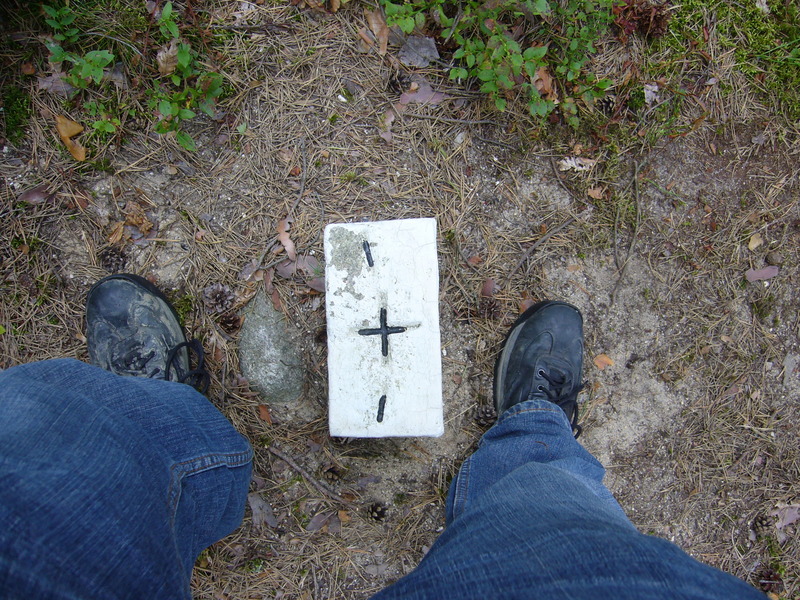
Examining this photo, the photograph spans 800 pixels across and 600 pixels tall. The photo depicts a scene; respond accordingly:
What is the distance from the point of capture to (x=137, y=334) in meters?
2.36

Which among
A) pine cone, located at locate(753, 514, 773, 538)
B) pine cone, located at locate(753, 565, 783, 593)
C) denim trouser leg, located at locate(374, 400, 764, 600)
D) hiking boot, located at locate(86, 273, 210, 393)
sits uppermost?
hiking boot, located at locate(86, 273, 210, 393)

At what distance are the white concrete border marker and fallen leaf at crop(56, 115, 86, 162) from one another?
4.80ft

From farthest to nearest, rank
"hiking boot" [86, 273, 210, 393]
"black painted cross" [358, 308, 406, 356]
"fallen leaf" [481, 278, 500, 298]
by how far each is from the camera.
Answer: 1. "fallen leaf" [481, 278, 500, 298]
2. "hiking boot" [86, 273, 210, 393]
3. "black painted cross" [358, 308, 406, 356]

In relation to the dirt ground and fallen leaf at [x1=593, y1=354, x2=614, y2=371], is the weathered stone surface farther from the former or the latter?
fallen leaf at [x1=593, y1=354, x2=614, y2=371]

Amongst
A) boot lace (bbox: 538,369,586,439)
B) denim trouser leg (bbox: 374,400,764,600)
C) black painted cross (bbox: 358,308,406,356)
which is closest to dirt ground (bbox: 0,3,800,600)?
boot lace (bbox: 538,369,586,439)

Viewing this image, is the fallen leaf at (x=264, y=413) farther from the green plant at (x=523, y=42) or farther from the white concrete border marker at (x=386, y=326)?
the green plant at (x=523, y=42)

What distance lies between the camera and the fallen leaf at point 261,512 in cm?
240

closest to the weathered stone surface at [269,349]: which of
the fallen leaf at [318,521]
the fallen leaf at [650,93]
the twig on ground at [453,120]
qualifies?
the fallen leaf at [318,521]

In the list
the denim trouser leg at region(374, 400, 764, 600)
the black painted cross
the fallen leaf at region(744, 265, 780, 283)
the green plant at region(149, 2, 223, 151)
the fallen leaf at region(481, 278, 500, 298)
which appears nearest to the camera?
the denim trouser leg at region(374, 400, 764, 600)

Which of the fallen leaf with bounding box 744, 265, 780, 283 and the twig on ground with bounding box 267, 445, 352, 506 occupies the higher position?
the fallen leaf with bounding box 744, 265, 780, 283

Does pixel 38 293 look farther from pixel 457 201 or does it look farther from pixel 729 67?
pixel 729 67

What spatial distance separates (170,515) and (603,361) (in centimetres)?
216

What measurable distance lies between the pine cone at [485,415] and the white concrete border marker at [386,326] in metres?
0.50

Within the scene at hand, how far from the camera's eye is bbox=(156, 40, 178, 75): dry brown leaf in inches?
87.6
